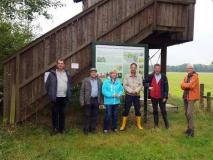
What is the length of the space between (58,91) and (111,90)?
1454 mm

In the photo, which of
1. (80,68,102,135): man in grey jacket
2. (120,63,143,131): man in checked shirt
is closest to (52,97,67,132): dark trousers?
(80,68,102,135): man in grey jacket

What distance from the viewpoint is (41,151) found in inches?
332

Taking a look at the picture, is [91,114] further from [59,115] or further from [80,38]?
[80,38]

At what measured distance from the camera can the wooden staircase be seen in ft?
37.2

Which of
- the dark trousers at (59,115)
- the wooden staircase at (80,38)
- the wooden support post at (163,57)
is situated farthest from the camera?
the wooden support post at (163,57)

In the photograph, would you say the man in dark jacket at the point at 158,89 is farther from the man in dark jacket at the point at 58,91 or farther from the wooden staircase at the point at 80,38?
the man in dark jacket at the point at 58,91

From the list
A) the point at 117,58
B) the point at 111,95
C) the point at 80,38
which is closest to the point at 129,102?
the point at 111,95

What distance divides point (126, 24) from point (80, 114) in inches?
138

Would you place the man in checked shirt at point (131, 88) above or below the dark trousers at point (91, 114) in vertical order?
above

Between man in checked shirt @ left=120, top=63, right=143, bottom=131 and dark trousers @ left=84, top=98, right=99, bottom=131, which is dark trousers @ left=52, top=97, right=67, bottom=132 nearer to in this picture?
dark trousers @ left=84, top=98, right=99, bottom=131

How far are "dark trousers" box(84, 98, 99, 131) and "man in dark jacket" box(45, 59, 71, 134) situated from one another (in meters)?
0.63

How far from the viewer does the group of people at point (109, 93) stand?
10.1 m

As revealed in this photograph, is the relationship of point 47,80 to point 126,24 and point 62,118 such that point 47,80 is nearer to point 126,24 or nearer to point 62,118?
point 62,118

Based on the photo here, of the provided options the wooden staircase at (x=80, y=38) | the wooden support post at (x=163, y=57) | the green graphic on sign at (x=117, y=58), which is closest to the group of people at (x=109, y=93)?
the green graphic on sign at (x=117, y=58)
